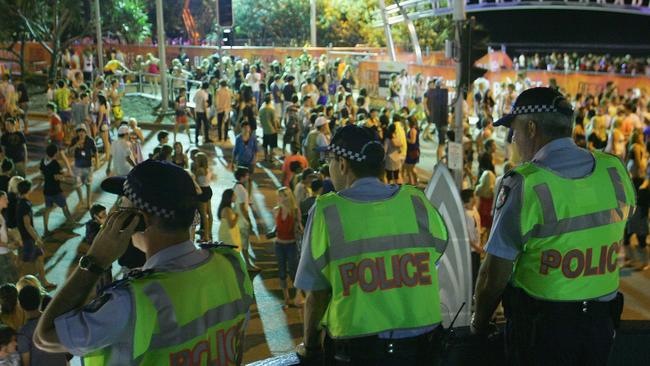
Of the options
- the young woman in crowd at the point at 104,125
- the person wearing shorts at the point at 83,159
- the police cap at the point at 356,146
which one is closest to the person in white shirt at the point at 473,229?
the police cap at the point at 356,146

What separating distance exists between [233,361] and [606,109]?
17303mm

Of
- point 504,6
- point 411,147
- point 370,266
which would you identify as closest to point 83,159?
point 411,147

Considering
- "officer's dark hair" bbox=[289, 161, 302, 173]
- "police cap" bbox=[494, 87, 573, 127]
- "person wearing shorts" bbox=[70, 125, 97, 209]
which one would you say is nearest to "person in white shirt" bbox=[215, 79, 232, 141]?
"person wearing shorts" bbox=[70, 125, 97, 209]

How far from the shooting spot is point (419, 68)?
88.3 feet

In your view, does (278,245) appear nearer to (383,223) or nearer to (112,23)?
(383,223)

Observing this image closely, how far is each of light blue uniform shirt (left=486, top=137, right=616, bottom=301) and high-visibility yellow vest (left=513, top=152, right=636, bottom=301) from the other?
3cm

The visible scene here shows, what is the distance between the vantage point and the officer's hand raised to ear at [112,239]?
7.68 feet

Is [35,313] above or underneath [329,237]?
underneath

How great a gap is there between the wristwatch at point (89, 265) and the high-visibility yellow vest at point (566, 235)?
160 cm

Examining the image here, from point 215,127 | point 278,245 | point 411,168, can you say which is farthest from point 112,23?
point 278,245

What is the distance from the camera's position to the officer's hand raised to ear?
2.34 meters

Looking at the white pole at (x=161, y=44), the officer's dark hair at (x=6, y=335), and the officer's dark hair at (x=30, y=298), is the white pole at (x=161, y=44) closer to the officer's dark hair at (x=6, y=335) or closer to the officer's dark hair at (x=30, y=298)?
the officer's dark hair at (x=30, y=298)

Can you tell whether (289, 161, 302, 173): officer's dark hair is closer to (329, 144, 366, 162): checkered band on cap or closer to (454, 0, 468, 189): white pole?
(454, 0, 468, 189): white pole

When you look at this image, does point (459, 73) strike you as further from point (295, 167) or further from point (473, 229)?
point (473, 229)
